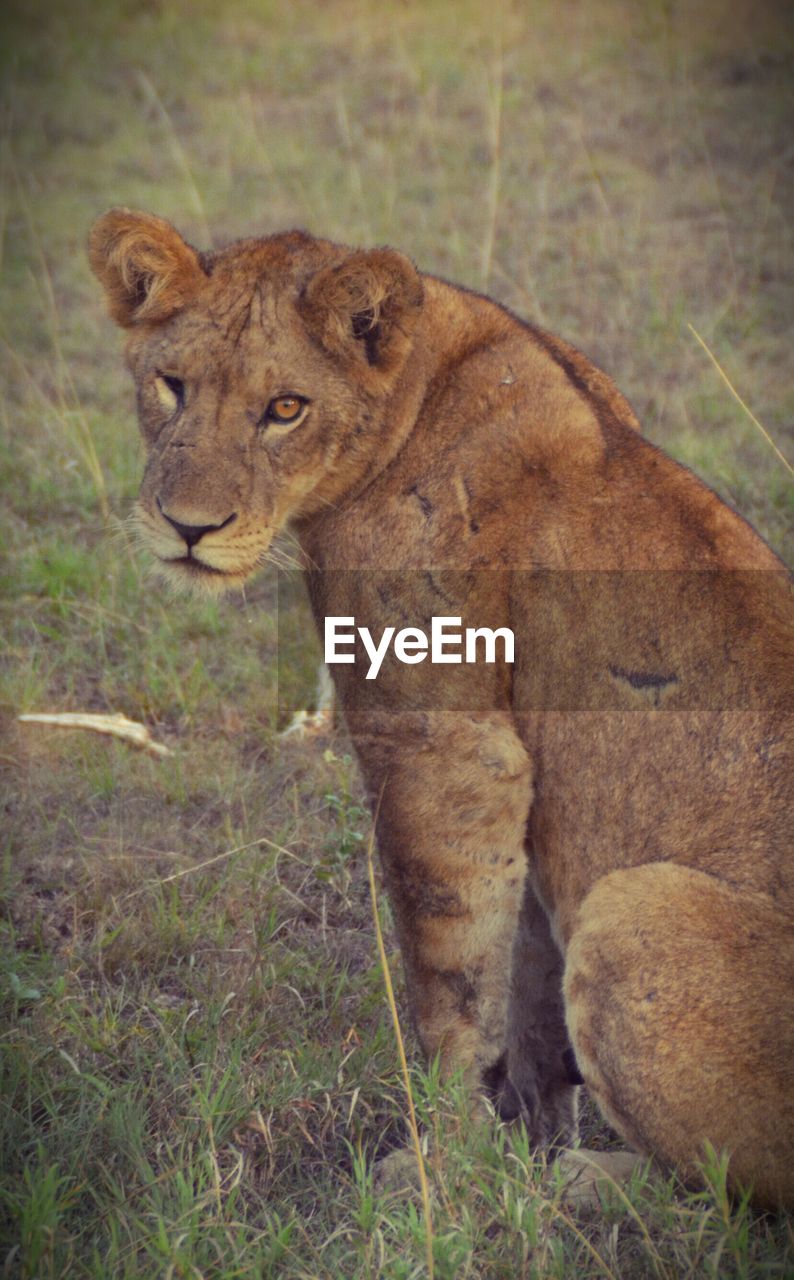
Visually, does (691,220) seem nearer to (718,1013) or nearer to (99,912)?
(99,912)

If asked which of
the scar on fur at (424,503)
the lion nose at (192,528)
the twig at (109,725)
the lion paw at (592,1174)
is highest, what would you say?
the scar on fur at (424,503)

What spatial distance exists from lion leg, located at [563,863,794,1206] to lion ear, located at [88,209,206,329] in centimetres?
179

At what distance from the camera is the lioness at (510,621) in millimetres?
3043

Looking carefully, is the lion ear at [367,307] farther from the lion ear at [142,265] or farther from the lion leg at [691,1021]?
the lion leg at [691,1021]

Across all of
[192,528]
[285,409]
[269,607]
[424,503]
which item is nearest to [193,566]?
[192,528]

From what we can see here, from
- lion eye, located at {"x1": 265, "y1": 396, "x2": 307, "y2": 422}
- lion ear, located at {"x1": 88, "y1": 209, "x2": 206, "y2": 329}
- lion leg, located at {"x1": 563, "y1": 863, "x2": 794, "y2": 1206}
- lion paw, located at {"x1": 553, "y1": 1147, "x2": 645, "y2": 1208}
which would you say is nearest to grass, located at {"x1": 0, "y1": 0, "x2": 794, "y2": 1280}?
lion paw, located at {"x1": 553, "y1": 1147, "x2": 645, "y2": 1208}

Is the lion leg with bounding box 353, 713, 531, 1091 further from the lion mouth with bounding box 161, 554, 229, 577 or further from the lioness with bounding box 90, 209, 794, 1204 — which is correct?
the lion mouth with bounding box 161, 554, 229, 577

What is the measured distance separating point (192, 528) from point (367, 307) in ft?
2.17

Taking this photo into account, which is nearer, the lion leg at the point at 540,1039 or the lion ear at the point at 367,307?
the lion ear at the point at 367,307

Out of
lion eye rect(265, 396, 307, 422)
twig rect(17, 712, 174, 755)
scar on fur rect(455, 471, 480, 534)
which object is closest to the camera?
scar on fur rect(455, 471, 480, 534)

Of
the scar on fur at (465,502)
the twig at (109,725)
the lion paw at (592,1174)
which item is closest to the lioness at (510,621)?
the scar on fur at (465,502)

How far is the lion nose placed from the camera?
3.50 m

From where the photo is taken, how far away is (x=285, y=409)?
3.56m

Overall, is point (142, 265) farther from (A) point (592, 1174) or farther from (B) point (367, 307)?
(A) point (592, 1174)
